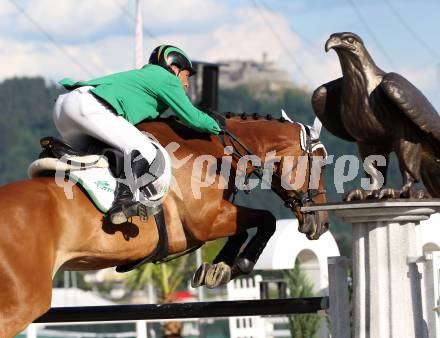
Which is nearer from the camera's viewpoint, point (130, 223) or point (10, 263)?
point (10, 263)

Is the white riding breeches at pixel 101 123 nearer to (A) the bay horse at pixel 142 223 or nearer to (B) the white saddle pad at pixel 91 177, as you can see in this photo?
(B) the white saddle pad at pixel 91 177

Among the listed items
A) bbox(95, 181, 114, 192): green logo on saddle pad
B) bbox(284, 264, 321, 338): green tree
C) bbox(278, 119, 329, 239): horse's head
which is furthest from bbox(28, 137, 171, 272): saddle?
bbox(284, 264, 321, 338): green tree

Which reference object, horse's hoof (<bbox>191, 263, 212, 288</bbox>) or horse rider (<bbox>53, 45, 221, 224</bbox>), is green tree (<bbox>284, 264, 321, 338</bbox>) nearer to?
horse's hoof (<bbox>191, 263, 212, 288</bbox>)

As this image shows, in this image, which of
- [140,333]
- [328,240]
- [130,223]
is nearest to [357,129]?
[130,223]

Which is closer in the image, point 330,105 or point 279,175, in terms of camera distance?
point 330,105

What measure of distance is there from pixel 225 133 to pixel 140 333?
6.62 ft

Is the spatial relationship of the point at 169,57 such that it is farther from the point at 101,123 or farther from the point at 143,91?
the point at 101,123

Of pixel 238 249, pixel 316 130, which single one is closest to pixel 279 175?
pixel 316 130

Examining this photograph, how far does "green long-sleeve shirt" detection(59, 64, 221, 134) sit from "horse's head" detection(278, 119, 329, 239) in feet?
2.88

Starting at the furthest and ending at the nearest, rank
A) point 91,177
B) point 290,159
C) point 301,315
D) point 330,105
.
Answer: point 301,315 → point 290,159 → point 330,105 → point 91,177

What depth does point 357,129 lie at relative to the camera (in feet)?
19.5

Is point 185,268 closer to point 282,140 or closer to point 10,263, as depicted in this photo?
point 282,140

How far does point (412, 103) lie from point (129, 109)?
1.63 meters

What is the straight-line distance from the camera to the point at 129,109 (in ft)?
20.0
